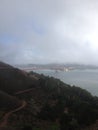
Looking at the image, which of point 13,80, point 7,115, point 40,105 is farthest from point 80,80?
point 7,115

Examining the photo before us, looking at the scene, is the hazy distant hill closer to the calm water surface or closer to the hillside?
the hillside

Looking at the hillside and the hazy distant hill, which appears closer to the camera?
the hillside

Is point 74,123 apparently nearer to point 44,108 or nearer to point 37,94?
point 44,108

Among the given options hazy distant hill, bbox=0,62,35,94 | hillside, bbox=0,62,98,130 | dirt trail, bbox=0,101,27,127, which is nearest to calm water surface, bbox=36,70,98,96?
hazy distant hill, bbox=0,62,35,94

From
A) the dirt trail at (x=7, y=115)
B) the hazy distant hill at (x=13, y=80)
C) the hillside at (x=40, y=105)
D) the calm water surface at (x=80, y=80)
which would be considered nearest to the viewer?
the hillside at (x=40, y=105)

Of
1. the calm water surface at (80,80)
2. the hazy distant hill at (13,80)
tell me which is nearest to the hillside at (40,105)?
the hazy distant hill at (13,80)

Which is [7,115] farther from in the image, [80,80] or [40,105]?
[80,80]

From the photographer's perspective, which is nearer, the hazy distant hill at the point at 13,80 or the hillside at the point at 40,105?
the hillside at the point at 40,105

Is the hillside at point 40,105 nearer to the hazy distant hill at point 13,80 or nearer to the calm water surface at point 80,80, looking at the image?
the hazy distant hill at point 13,80

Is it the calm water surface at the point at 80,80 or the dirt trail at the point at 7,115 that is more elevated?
the calm water surface at the point at 80,80
